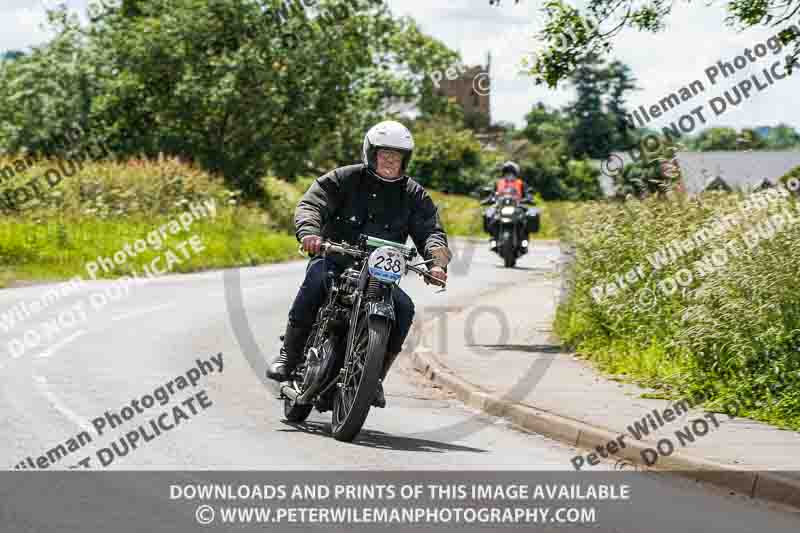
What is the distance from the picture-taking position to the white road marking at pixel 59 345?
45.6ft

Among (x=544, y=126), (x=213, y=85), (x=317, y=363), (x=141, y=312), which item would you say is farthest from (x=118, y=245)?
(x=544, y=126)

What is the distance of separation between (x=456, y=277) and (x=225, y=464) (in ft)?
64.5

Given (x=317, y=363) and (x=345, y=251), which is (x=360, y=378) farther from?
(x=345, y=251)

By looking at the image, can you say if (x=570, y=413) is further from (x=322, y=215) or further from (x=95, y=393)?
(x=95, y=393)

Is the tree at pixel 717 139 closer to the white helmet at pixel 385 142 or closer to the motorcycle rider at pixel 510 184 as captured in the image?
the motorcycle rider at pixel 510 184

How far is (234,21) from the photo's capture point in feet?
145

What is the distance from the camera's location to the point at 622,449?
9.09m

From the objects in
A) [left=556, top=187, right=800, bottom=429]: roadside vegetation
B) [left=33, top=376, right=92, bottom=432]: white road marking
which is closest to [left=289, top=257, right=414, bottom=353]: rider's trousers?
[left=33, top=376, right=92, bottom=432]: white road marking

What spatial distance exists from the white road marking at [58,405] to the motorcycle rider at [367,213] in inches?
57.9

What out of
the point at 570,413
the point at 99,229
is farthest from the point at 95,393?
the point at 99,229

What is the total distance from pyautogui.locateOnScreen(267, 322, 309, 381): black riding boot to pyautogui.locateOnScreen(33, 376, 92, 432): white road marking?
141cm

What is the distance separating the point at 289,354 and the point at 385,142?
5.86 ft

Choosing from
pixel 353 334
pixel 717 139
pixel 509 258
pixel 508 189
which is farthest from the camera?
pixel 717 139

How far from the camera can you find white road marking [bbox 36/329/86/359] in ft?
45.6
